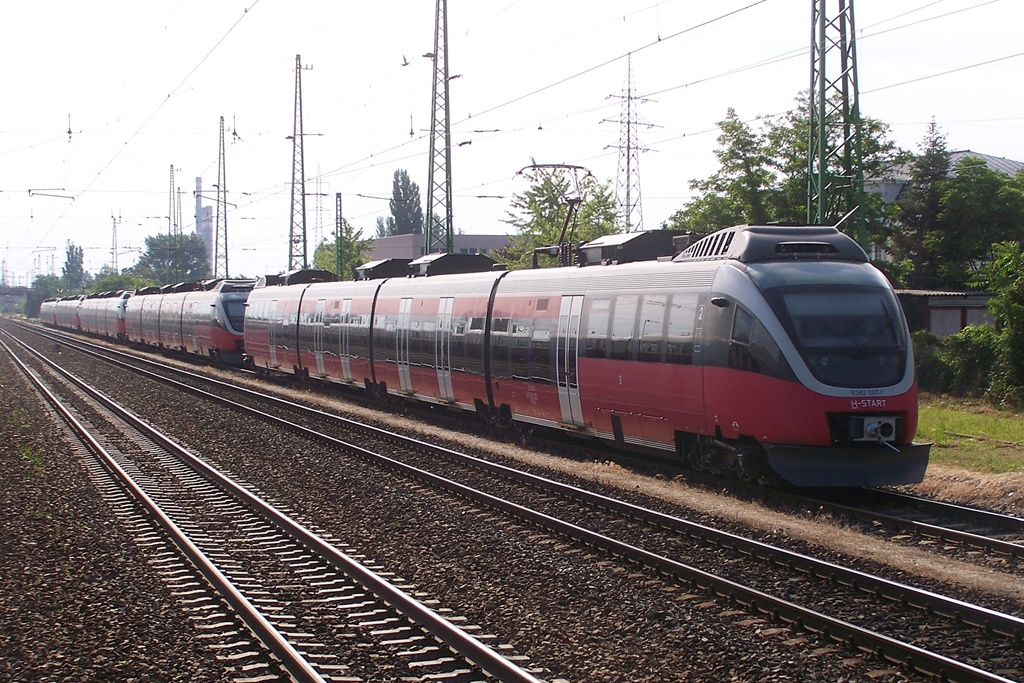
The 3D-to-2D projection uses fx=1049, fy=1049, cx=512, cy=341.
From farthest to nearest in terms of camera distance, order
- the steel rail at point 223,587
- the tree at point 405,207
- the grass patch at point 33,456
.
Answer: the tree at point 405,207, the grass patch at point 33,456, the steel rail at point 223,587

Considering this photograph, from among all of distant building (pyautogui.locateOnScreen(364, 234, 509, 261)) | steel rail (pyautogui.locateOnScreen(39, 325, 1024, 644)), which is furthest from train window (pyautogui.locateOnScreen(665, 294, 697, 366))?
distant building (pyautogui.locateOnScreen(364, 234, 509, 261))

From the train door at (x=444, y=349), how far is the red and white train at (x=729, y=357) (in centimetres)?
150

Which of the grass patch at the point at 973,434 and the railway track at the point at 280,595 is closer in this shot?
the railway track at the point at 280,595

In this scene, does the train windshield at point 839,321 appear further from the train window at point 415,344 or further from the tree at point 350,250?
the tree at point 350,250

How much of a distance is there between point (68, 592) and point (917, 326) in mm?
25010

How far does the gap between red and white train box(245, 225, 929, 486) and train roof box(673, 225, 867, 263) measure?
0.02 m

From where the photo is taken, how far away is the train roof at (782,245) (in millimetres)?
12445

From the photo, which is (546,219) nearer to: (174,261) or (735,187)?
(735,187)

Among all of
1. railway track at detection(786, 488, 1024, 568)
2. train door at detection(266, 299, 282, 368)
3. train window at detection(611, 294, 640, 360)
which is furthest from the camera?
train door at detection(266, 299, 282, 368)

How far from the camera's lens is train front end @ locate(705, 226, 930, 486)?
11.4 m

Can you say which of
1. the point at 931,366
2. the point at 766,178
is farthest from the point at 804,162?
the point at 931,366

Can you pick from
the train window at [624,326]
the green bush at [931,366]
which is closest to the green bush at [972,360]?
the green bush at [931,366]

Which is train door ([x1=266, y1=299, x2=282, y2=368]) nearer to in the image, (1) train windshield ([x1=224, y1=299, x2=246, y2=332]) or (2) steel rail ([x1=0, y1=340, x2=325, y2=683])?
(1) train windshield ([x1=224, y1=299, x2=246, y2=332])

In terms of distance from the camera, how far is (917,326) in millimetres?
28672
